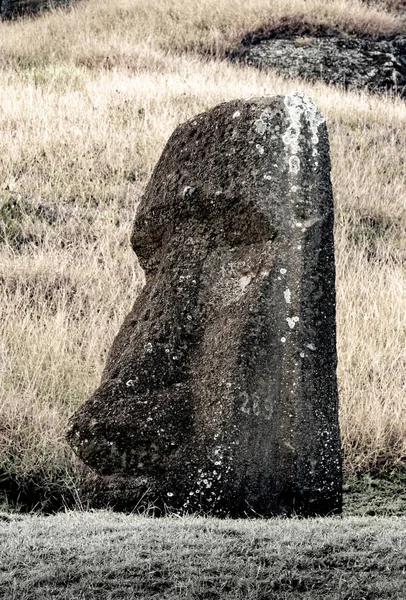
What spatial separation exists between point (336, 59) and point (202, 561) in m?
17.7

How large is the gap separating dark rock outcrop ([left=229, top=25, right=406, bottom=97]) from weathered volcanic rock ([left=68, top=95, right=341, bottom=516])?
14.5 metres

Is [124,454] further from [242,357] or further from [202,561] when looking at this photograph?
[202,561]

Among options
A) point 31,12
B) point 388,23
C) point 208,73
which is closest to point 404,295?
point 208,73

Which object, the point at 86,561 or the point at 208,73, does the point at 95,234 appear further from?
the point at 208,73

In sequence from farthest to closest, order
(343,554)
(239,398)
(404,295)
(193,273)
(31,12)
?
1. (31,12)
2. (404,295)
3. (193,273)
4. (239,398)
5. (343,554)

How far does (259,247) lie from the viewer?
449 cm

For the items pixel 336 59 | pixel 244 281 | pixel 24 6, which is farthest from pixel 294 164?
pixel 24 6

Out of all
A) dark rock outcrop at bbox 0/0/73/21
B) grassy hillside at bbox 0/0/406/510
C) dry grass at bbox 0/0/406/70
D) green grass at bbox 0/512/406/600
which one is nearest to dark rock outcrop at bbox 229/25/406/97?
dry grass at bbox 0/0/406/70

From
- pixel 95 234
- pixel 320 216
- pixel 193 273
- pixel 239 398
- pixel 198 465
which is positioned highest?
pixel 320 216

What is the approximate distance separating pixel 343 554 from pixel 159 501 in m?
1.39

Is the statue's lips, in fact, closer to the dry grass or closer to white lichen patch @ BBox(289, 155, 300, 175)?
white lichen patch @ BBox(289, 155, 300, 175)

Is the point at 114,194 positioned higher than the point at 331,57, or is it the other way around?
the point at 331,57

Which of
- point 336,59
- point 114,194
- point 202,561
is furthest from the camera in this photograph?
point 336,59

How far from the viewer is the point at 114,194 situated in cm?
1087
